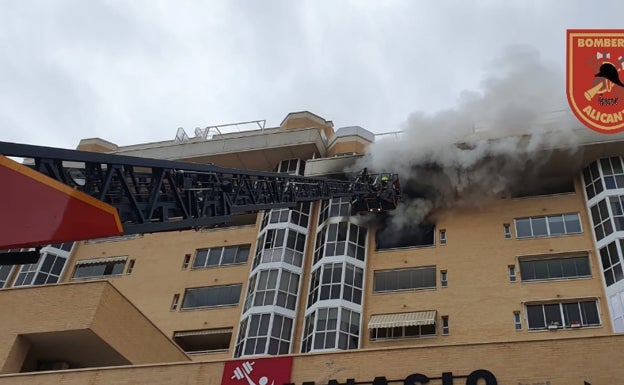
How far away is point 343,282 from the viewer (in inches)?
1033

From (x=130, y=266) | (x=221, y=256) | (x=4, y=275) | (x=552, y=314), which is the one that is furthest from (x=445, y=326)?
(x=4, y=275)

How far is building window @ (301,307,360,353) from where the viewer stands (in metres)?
24.4

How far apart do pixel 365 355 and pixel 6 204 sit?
35.2 ft

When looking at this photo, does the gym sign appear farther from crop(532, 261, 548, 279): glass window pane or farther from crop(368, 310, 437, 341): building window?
crop(532, 261, 548, 279): glass window pane

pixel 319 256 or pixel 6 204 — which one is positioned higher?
pixel 319 256

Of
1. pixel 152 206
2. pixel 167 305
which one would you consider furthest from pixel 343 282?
pixel 152 206

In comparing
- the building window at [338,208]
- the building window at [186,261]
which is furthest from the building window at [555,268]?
the building window at [186,261]

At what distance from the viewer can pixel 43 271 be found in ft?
104

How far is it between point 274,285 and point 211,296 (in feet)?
13.0

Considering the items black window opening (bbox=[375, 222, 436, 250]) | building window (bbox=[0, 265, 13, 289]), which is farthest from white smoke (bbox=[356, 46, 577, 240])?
building window (bbox=[0, 265, 13, 289])

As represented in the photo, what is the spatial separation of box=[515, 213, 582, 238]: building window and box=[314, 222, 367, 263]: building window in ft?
22.5

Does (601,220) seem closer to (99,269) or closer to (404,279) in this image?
(404,279)

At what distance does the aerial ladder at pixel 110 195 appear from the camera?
766 cm

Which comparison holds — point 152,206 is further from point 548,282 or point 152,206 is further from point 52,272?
point 52,272
